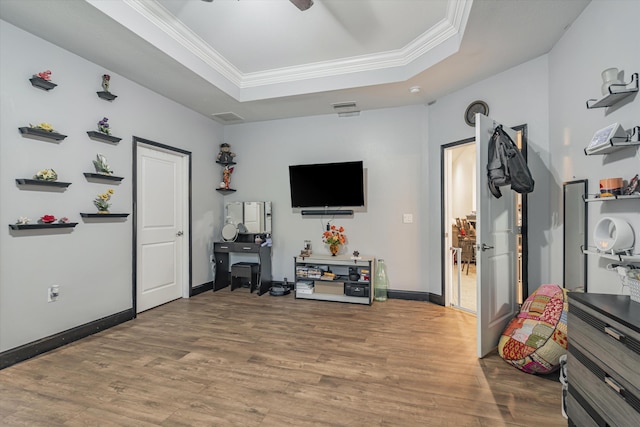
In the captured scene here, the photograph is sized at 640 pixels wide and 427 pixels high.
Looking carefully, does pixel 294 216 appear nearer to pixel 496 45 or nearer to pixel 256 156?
pixel 256 156

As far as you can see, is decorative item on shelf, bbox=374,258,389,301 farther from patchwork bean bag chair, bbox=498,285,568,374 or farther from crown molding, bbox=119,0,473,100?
crown molding, bbox=119,0,473,100

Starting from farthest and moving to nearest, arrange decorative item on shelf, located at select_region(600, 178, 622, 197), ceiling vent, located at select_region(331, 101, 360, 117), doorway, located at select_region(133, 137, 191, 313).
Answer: ceiling vent, located at select_region(331, 101, 360, 117), doorway, located at select_region(133, 137, 191, 313), decorative item on shelf, located at select_region(600, 178, 622, 197)

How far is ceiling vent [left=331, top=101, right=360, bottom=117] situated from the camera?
399cm

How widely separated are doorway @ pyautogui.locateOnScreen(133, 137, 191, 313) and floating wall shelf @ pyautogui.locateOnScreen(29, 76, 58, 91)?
3.09 feet

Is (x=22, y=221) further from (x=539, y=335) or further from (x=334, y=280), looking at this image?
(x=539, y=335)

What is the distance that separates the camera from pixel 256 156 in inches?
188

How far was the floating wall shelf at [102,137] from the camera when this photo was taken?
9.41 ft

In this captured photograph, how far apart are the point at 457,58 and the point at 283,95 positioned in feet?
6.57

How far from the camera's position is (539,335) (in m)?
2.20

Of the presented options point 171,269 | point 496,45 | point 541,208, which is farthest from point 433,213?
point 171,269

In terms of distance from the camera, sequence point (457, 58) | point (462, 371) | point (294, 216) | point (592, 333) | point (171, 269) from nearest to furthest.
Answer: point (592, 333), point (462, 371), point (457, 58), point (171, 269), point (294, 216)

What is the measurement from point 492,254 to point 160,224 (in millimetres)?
3850

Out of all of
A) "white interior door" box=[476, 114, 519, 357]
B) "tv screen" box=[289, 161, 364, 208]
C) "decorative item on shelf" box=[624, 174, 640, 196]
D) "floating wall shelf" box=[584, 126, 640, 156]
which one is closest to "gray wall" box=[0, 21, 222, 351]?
"tv screen" box=[289, 161, 364, 208]

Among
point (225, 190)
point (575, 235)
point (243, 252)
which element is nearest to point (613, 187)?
point (575, 235)
